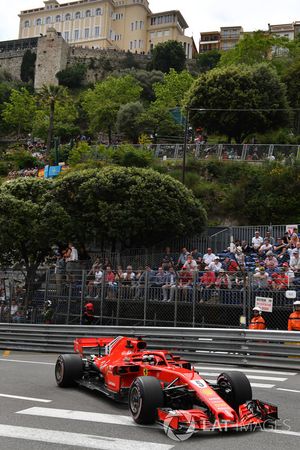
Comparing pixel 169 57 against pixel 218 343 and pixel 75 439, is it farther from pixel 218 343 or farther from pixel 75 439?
pixel 75 439

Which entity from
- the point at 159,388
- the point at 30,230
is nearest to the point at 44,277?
the point at 30,230

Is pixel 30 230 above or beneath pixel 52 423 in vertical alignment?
above

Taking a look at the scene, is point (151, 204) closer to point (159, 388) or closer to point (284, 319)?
point (284, 319)

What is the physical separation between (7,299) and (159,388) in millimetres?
16614

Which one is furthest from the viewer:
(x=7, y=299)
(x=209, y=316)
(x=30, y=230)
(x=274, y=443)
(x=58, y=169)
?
(x=58, y=169)

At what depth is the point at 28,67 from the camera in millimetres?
123875

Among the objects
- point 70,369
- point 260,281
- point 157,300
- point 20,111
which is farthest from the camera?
point 20,111

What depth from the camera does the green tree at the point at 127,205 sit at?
97.8 ft

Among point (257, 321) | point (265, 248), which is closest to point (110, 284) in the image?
point (265, 248)

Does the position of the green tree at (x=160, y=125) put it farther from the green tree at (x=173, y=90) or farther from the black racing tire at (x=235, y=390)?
the black racing tire at (x=235, y=390)

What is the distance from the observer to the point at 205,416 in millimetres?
6863

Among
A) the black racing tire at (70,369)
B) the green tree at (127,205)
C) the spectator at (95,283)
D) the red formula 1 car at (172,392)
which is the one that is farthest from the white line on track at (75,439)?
the green tree at (127,205)

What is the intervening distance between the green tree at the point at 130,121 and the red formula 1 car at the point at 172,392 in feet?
192

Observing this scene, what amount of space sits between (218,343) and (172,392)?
704 centimetres
